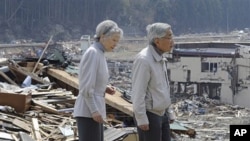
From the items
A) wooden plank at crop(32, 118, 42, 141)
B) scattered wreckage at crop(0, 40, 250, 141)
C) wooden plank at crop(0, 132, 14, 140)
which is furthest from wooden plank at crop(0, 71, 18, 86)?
wooden plank at crop(0, 132, 14, 140)

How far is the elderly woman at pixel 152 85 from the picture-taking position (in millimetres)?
3992

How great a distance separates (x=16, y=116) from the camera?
7.38m

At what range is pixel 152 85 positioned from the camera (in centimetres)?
404

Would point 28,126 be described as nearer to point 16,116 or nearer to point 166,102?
point 16,116

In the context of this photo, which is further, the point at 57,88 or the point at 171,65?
the point at 171,65

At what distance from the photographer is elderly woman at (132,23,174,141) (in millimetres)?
3992

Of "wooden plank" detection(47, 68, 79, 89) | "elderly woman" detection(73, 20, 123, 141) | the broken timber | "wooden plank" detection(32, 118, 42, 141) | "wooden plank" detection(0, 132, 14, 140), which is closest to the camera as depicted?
"elderly woman" detection(73, 20, 123, 141)

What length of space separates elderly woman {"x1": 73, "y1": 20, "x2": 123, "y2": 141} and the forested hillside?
84.4m

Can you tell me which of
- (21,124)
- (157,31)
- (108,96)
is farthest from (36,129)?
(157,31)

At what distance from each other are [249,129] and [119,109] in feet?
15.6

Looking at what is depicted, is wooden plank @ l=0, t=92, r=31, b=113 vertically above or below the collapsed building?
above

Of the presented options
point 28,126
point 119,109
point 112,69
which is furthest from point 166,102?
point 112,69

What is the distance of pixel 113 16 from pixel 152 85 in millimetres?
97911

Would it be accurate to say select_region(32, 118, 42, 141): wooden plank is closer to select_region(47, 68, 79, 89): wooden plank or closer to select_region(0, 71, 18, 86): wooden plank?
select_region(47, 68, 79, 89): wooden plank
